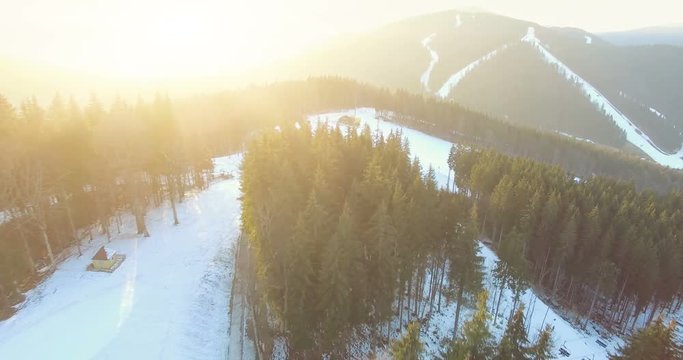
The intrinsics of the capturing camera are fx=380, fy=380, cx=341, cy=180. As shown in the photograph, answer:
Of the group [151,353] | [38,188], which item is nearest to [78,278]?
[38,188]

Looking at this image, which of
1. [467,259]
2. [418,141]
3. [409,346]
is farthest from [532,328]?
[418,141]

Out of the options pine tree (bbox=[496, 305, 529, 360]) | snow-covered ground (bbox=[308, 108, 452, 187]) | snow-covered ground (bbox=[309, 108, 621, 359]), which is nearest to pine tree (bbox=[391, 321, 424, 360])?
pine tree (bbox=[496, 305, 529, 360])

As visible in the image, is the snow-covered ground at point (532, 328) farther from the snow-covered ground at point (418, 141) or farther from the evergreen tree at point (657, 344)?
the snow-covered ground at point (418, 141)

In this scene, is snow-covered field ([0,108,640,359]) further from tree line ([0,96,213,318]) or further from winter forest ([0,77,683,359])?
tree line ([0,96,213,318])

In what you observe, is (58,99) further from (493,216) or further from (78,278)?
(493,216)

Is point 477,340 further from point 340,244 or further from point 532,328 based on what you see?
point 532,328
